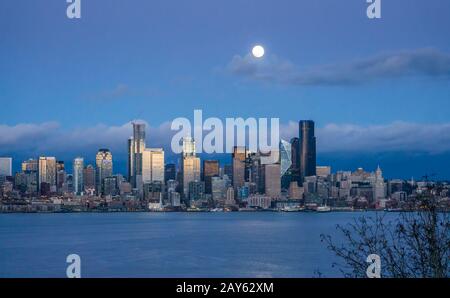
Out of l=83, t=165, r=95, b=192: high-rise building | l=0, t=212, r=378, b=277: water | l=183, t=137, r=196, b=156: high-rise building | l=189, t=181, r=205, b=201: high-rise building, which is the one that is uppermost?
l=183, t=137, r=196, b=156: high-rise building

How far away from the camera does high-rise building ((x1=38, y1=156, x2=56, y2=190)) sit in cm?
462

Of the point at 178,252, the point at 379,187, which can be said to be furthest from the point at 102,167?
the point at 178,252

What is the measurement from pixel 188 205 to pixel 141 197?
404 mm

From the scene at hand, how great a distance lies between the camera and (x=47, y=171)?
485 cm

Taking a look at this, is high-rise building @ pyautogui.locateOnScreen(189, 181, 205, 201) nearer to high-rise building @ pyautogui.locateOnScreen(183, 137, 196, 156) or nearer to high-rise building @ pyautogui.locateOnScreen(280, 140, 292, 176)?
high-rise building @ pyautogui.locateOnScreen(280, 140, 292, 176)

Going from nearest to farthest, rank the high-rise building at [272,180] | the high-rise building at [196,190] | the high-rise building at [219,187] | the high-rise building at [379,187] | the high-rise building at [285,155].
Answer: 1. the high-rise building at [285,155]
2. the high-rise building at [272,180]
3. the high-rise building at [379,187]
4. the high-rise building at [219,187]
5. the high-rise building at [196,190]

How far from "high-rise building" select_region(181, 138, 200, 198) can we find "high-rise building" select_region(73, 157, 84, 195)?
698 mm

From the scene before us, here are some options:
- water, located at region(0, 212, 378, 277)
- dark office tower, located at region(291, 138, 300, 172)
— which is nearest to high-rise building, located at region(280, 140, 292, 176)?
dark office tower, located at region(291, 138, 300, 172)

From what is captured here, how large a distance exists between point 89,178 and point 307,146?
179 cm

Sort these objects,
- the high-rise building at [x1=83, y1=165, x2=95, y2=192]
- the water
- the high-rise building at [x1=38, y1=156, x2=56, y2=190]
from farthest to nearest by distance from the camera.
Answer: the water, the high-rise building at [x1=83, y1=165, x2=95, y2=192], the high-rise building at [x1=38, y1=156, x2=56, y2=190]

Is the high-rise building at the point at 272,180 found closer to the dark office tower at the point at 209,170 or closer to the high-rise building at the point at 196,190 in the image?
the dark office tower at the point at 209,170

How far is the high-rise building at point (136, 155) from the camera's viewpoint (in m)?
4.35

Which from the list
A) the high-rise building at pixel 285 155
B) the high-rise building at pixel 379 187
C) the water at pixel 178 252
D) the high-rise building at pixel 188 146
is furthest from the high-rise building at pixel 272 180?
the water at pixel 178 252

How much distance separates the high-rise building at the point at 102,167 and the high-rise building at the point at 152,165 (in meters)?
0.26
